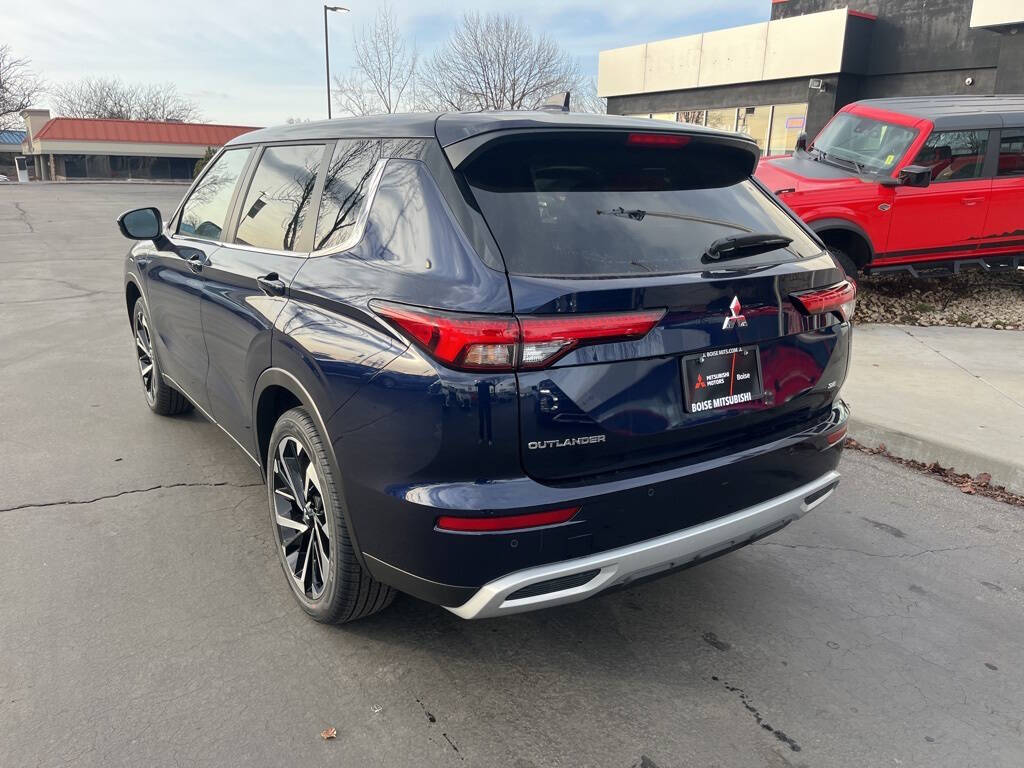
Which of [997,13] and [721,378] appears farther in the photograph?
[997,13]

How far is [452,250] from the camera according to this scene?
235 cm

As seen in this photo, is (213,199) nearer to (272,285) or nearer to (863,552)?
(272,285)

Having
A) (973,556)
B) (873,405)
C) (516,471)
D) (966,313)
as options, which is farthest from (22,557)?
(966,313)

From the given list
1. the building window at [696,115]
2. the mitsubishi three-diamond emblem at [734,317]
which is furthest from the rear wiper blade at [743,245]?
the building window at [696,115]

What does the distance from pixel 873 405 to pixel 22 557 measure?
5.11m

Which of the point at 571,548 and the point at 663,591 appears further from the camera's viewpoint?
the point at 663,591

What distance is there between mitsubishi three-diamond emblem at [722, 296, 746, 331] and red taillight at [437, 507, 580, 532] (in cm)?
79

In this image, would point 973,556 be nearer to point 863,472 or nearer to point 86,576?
point 863,472

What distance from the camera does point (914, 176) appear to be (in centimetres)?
789

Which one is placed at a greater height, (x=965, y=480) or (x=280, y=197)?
(x=280, y=197)

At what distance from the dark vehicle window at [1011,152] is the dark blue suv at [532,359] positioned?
6.98m

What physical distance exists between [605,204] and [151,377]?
403 cm

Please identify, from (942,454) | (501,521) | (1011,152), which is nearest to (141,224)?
(501,521)

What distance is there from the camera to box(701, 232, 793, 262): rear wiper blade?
8.73 feet
